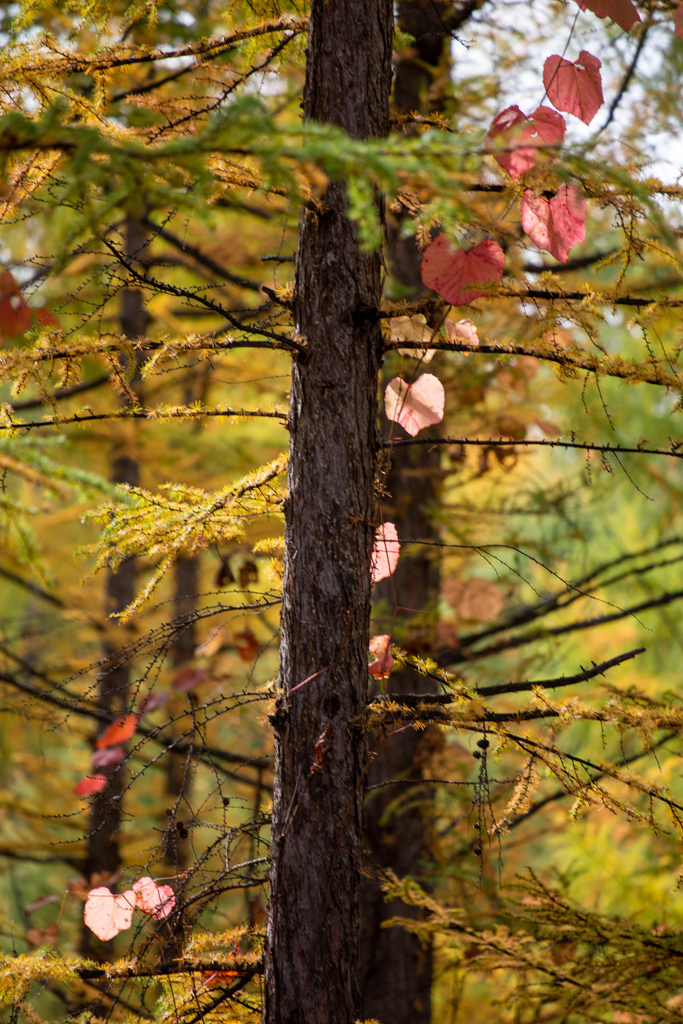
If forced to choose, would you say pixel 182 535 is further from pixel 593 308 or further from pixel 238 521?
pixel 593 308

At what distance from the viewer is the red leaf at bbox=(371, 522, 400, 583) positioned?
175 centimetres

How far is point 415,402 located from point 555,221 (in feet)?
1.78

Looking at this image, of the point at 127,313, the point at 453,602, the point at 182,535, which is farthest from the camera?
the point at 127,313

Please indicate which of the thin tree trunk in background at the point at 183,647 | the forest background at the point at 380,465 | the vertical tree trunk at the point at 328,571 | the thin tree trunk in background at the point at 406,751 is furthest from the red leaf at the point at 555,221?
the thin tree trunk in background at the point at 183,647

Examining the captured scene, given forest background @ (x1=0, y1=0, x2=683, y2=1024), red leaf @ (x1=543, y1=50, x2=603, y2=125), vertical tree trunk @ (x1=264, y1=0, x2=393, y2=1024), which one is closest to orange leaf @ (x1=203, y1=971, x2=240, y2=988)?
forest background @ (x1=0, y1=0, x2=683, y2=1024)

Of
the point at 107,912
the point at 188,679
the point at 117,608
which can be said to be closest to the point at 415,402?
the point at 107,912

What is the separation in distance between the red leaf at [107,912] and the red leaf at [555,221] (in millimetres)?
1942

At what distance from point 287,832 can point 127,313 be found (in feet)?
16.0

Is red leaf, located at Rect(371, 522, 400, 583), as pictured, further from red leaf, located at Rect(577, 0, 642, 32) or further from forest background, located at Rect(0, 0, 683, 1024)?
red leaf, located at Rect(577, 0, 642, 32)

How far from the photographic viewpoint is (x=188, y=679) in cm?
416

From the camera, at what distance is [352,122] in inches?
63.9

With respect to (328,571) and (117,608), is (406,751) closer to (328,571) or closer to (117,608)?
(328,571)

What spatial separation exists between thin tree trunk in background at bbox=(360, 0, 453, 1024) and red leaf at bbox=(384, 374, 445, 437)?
1630 mm

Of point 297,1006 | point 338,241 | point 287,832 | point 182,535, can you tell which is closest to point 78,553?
point 182,535
